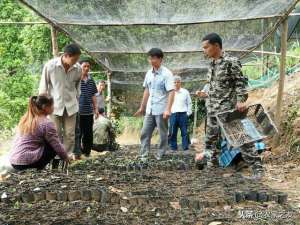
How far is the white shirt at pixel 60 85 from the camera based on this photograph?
5508 mm

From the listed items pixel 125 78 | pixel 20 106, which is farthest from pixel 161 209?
pixel 20 106

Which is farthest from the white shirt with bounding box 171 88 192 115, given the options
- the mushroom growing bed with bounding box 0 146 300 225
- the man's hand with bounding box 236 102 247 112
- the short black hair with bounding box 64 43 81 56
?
the mushroom growing bed with bounding box 0 146 300 225

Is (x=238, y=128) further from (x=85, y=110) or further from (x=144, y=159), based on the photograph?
(x=85, y=110)

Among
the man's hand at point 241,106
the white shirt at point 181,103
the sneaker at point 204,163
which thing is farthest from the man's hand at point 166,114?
the white shirt at point 181,103

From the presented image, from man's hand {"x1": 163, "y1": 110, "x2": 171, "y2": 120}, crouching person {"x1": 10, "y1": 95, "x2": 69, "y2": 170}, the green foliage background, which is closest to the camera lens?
crouching person {"x1": 10, "y1": 95, "x2": 69, "y2": 170}

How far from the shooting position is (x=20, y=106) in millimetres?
13930

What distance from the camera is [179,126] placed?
845 centimetres

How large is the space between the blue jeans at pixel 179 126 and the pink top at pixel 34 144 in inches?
156

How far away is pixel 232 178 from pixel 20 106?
10.7 m

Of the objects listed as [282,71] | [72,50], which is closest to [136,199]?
[72,50]

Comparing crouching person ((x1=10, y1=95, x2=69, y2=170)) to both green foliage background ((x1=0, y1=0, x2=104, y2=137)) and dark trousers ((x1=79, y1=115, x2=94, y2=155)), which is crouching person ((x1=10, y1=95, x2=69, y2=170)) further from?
green foliage background ((x1=0, y1=0, x2=104, y2=137))

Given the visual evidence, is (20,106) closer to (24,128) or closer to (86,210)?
(24,128)

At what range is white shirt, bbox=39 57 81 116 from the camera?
5508mm

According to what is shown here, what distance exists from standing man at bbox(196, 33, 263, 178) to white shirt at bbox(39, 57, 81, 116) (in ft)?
5.22
